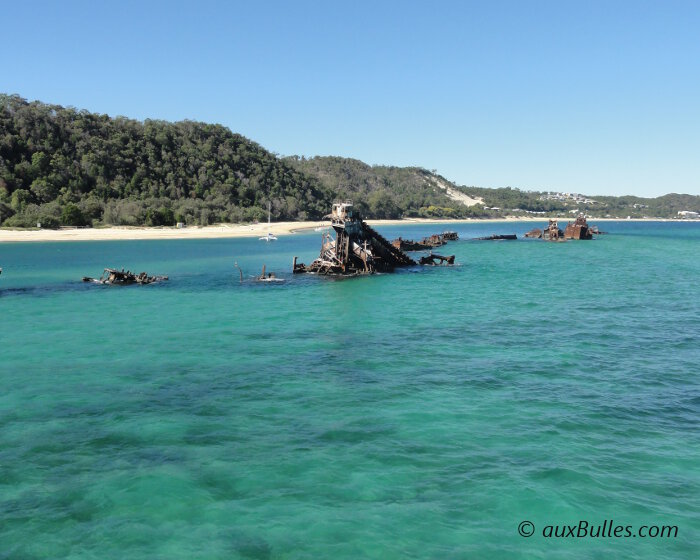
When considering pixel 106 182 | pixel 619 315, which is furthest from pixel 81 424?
pixel 106 182

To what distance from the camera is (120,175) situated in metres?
150

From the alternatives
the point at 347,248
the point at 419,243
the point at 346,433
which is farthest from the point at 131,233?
the point at 346,433

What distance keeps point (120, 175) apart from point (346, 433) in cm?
15227

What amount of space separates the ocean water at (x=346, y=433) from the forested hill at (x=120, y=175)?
→ 325 feet

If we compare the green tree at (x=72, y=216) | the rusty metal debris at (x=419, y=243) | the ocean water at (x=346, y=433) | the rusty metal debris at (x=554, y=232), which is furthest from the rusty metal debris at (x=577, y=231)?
the green tree at (x=72, y=216)

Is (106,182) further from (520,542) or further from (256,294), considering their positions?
(520,542)

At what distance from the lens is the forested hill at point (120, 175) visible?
126 m

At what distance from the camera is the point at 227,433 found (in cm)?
1544

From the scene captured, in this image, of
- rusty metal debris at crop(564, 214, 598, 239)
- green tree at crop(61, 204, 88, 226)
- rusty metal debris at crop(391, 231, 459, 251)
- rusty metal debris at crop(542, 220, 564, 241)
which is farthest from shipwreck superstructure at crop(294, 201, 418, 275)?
rusty metal debris at crop(564, 214, 598, 239)

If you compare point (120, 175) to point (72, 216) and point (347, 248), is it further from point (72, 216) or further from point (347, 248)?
point (347, 248)

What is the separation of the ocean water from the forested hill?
98.9 m

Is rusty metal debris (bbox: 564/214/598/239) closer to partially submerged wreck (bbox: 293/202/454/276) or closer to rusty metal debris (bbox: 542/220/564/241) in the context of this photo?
rusty metal debris (bbox: 542/220/564/241)

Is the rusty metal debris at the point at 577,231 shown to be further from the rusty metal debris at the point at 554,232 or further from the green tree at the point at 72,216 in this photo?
the green tree at the point at 72,216

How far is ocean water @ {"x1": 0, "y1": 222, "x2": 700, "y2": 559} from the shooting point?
35.9 feet
